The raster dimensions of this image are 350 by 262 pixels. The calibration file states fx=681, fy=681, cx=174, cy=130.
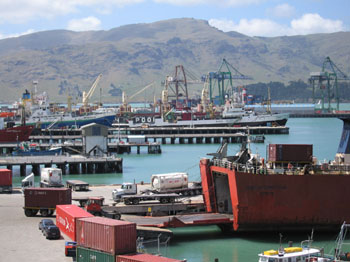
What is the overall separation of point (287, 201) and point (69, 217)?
10.9m

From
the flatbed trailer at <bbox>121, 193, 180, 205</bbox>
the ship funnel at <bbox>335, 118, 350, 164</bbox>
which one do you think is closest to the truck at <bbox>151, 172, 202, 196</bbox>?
the flatbed trailer at <bbox>121, 193, 180, 205</bbox>

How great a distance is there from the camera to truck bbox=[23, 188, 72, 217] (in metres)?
36.3

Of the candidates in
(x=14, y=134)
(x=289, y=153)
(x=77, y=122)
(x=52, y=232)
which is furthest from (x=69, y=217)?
(x=77, y=122)

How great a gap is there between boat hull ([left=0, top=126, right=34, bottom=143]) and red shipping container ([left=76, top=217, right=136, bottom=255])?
62.7 m

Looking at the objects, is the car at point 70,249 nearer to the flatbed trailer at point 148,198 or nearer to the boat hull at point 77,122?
the flatbed trailer at point 148,198

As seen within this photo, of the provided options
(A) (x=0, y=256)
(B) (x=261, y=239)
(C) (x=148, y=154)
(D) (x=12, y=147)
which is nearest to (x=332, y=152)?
(C) (x=148, y=154)

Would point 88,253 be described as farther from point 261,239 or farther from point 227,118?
point 227,118

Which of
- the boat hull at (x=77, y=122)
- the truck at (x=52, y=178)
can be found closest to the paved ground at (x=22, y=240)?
the truck at (x=52, y=178)

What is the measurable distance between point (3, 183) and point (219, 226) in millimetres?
16595

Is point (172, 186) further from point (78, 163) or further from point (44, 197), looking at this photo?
point (78, 163)

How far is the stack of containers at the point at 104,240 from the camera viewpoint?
2450 centimetres

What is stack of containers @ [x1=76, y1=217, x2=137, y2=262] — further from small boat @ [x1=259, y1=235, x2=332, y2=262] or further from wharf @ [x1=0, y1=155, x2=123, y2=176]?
wharf @ [x1=0, y1=155, x2=123, y2=176]

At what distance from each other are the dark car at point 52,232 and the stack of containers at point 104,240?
4.05 meters

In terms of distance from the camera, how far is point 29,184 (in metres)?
47.2
